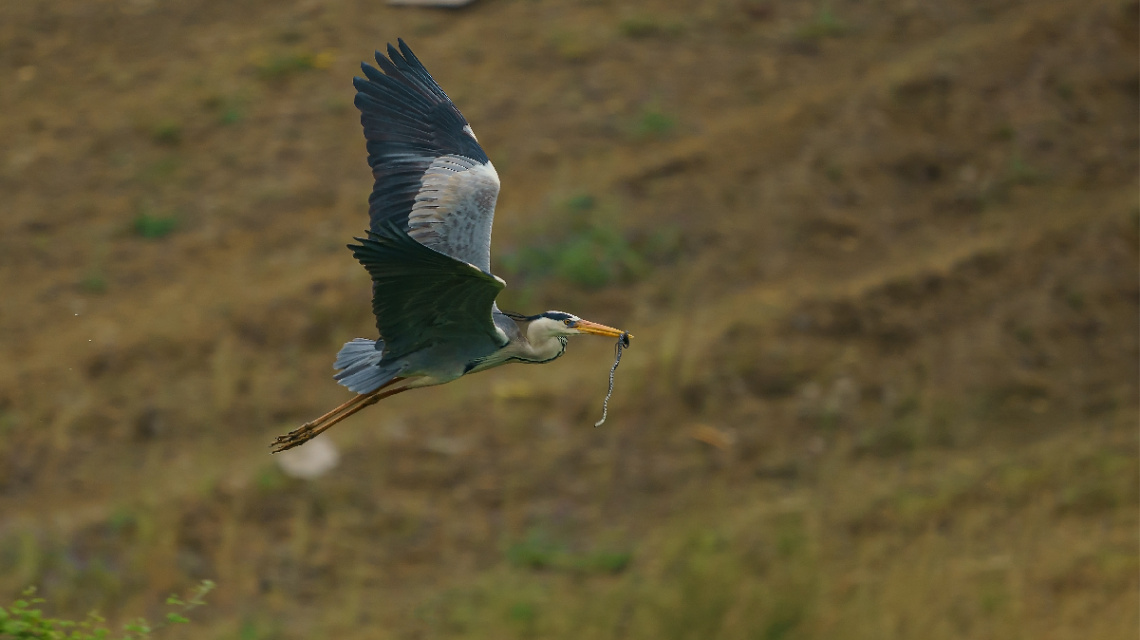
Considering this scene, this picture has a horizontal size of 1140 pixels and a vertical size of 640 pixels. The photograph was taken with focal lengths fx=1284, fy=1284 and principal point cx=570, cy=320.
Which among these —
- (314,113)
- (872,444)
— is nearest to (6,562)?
(314,113)

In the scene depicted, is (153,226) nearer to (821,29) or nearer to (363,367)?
(363,367)

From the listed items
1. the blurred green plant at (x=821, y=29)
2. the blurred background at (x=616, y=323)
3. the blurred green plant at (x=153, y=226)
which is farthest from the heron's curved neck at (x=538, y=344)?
the blurred green plant at (x=821, y=29)

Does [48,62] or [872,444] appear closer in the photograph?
[872,444]

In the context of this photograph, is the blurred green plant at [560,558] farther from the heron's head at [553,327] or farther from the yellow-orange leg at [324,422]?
the heron's head at [553,327]

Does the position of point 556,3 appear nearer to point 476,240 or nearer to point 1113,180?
point 1113,180

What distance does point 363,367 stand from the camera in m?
6.29

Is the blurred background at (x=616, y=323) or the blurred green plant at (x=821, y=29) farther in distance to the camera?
the blurred green plant at (x=821, y=29)

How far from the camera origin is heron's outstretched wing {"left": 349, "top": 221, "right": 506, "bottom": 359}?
205 inches

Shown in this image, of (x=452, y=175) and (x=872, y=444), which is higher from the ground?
(x=452, y=175)

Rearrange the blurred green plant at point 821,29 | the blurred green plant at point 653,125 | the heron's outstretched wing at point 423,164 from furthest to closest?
the blurred green plant at point 821,29 < the blurred green plant at point 653,125 < the heron's outstretched wing at point 423,164

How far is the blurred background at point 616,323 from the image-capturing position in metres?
10.9

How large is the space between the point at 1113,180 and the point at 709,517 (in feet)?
20.3

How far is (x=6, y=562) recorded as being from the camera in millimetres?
10602

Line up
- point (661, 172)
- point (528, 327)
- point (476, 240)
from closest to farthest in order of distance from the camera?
point (528, 327) → point (476, 240) → point (661, 172)
